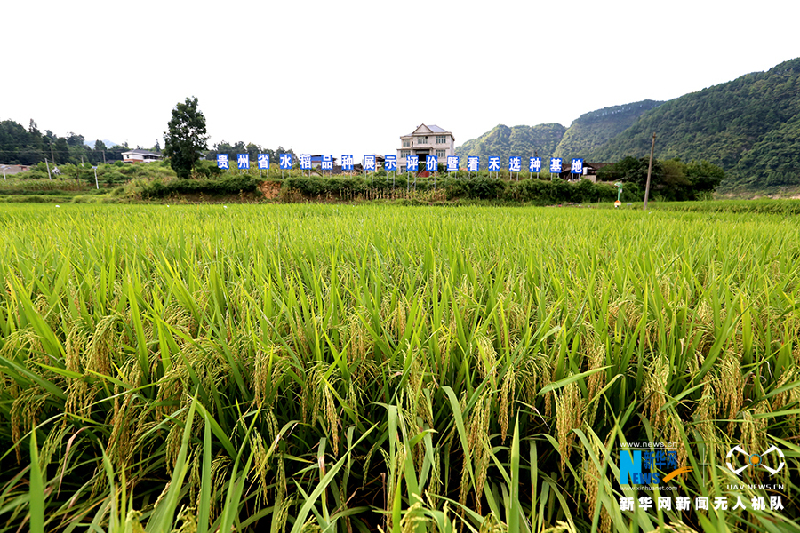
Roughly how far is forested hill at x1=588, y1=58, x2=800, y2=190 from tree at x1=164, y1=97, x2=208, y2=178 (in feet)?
196

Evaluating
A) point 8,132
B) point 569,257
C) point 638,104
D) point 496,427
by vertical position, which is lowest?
point 496,427

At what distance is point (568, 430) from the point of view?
29.5 inches

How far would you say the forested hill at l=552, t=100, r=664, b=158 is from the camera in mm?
76231

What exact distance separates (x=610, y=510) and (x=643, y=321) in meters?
0.61

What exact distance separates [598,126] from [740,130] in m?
42.0

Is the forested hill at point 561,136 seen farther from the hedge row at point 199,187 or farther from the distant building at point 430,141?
the hedge row at point 199,187

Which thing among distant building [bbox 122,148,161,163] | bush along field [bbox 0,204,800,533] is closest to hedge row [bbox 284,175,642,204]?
bush along field [bbox 0,204,800,533]

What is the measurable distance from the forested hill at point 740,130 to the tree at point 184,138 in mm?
59807

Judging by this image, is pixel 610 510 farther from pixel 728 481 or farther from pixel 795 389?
pixel 795 389

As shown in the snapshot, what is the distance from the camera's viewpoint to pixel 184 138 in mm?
25250

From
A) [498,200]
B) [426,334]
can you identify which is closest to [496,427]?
[426,334]

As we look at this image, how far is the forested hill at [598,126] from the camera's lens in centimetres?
7623

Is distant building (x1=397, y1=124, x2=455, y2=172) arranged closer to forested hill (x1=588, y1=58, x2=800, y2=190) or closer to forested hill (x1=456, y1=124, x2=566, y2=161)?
forested hill (x1=588, y1=58, x2=800, y2=190)

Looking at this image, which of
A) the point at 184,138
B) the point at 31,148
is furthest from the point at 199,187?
the point at 31,148
